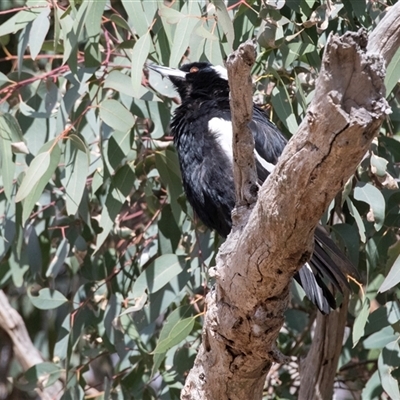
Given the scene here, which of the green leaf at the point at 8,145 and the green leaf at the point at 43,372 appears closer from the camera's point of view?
the green leaf at the point at 8,145

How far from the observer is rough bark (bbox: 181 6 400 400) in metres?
1.14

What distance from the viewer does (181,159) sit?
93.3 inches

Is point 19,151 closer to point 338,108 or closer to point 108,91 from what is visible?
point 108,91

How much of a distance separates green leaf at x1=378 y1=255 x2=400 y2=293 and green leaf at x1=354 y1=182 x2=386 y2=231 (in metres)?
0.19

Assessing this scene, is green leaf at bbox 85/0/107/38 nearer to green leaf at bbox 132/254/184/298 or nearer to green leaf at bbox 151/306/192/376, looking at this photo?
green leaf at bbox 132/254/184/298

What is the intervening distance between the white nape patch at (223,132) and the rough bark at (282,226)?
600mm

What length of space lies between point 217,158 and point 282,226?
95 centimetres

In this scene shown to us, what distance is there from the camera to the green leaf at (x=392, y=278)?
188 cm

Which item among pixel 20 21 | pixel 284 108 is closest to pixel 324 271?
pixel 284 108

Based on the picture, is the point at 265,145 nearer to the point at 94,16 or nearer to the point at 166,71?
the point at 166,71

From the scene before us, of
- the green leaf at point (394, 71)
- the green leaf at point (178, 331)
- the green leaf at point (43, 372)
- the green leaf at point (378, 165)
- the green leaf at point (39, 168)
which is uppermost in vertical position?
the green leaf at point (394, 71)

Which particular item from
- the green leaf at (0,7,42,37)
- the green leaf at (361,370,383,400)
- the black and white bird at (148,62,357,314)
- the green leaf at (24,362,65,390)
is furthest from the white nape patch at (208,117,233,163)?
the green leaf at (24,362,65,390)

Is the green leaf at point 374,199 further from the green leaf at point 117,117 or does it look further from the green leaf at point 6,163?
the green leaf at point 6,163

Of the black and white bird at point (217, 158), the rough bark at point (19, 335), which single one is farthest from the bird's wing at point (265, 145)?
the rough bark at point (19, 335)
